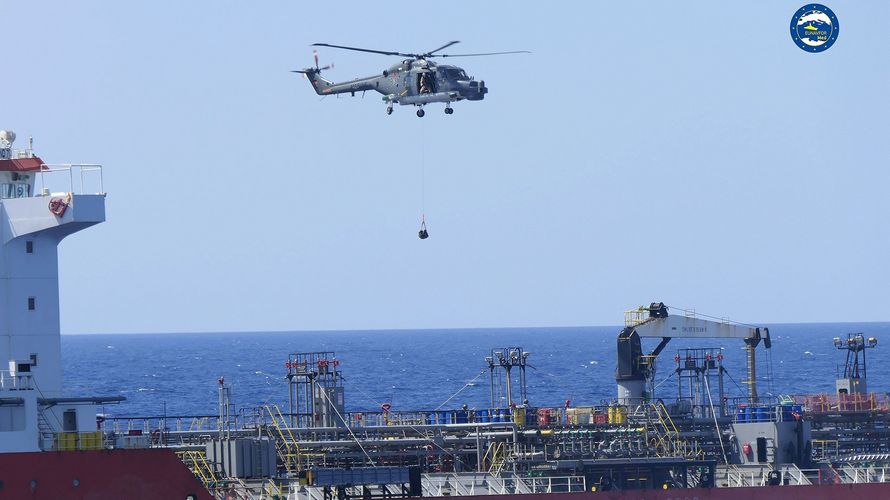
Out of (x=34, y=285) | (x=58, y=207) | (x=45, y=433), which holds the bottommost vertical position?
(x=45, y=433)

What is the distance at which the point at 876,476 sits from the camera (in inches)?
2467

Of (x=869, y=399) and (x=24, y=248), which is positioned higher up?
(x=24, y=248)

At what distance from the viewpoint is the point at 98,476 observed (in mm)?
46656

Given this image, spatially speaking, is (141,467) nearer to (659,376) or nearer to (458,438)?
(458,438)

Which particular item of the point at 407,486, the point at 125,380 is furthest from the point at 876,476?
the point at 125,380

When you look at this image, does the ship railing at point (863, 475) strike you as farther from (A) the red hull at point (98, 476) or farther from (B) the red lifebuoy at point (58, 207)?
(B) the red lifebuoy at point (58, 207)

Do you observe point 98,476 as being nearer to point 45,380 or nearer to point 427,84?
point 45,380

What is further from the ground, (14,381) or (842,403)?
(14,381)

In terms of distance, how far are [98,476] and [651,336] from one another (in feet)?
→ 104

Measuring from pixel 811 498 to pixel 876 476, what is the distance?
5.82m

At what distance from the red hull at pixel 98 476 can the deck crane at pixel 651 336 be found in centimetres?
2620

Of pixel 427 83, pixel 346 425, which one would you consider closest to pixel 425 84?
pixel 427 83

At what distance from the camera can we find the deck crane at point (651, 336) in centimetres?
6981

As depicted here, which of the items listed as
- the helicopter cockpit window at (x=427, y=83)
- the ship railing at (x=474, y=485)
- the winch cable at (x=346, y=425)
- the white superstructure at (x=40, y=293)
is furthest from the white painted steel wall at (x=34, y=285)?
the helicopter cockpit window at (x=427, y=83)
